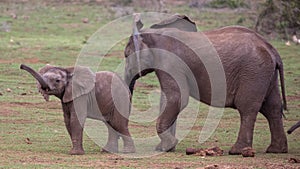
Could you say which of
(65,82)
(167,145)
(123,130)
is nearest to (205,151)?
(167,145)

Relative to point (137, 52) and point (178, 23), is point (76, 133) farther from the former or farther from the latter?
point (178, 23)

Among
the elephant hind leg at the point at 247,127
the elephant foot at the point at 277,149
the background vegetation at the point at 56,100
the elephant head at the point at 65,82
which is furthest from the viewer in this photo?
the elephant foot at the point at 277,149

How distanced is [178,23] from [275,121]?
1771 millimetres

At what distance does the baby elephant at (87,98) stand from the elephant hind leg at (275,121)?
1.76 meters

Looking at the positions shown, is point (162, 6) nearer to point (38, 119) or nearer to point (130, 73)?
point (38, 119)

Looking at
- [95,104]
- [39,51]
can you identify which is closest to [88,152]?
[95,104]

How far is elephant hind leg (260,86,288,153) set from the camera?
11.3 metres

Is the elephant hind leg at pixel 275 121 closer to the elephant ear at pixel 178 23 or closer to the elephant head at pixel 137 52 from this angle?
→ the elephant ear at pixel 178 23

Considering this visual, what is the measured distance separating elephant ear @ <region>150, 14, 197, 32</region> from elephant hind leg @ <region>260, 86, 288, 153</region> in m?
1.38

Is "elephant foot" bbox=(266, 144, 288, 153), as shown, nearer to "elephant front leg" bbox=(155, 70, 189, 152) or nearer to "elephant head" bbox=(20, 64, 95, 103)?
"elephant front leg" bbox=(155, 70, 189, 152)

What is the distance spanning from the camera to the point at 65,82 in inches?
414

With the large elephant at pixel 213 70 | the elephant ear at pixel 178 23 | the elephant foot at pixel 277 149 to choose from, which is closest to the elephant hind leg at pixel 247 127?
the large elephant at pixel 213 70

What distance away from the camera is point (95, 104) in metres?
10.8

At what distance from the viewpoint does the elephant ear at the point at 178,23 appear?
38.2ft
